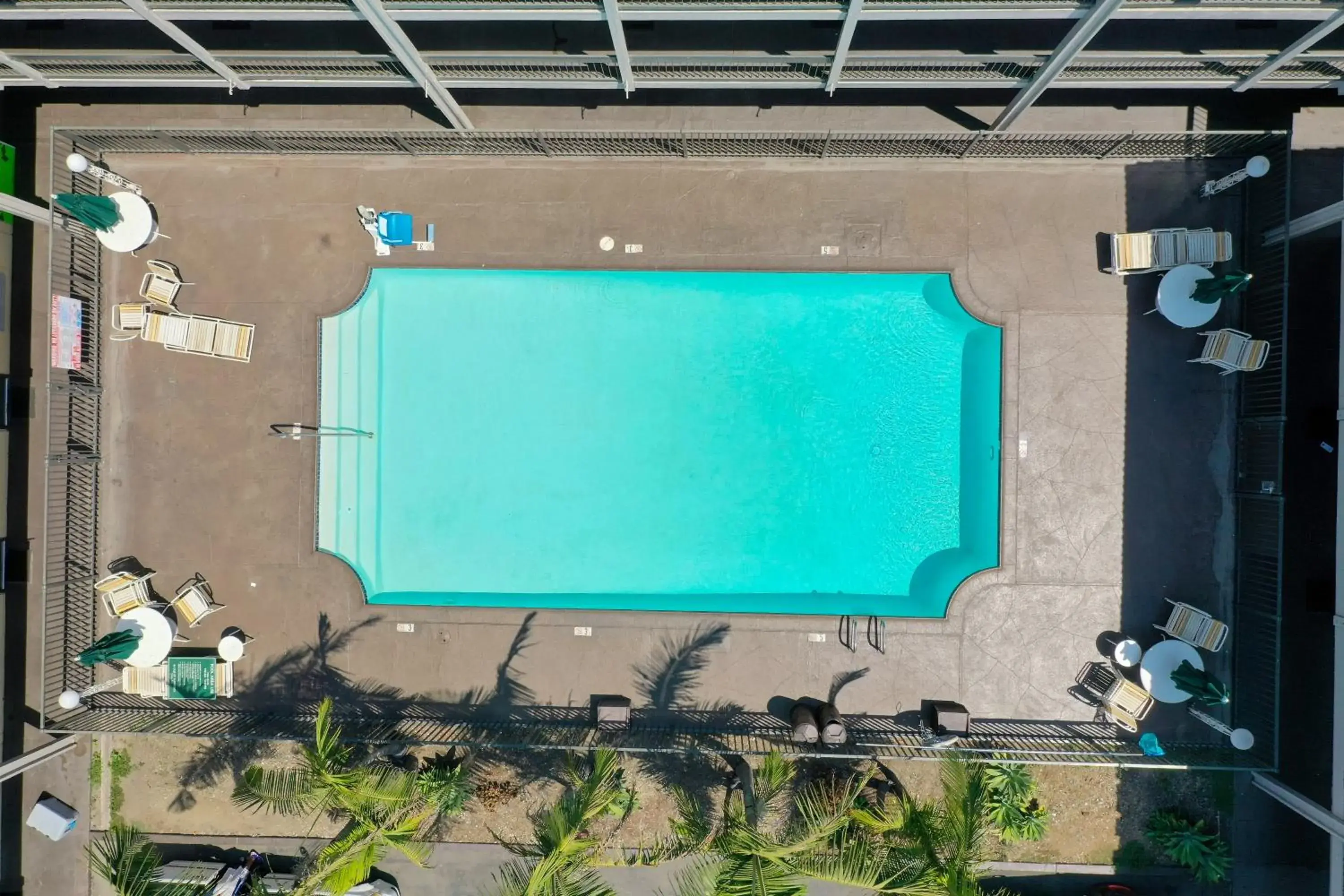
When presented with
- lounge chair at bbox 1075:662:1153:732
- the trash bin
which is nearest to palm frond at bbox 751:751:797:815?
lounge chair at bbox 1075:662:1153:732

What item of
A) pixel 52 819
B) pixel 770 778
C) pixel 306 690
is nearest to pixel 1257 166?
pixel 770 778

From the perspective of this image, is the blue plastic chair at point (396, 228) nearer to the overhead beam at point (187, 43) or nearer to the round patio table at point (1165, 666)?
the overhead beam at point (187, 43)

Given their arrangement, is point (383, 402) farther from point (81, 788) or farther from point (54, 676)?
point (81, 788)

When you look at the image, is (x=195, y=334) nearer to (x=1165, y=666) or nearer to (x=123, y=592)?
(x=123, y=592)

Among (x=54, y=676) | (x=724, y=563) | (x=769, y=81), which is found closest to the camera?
(x=769, y=81)

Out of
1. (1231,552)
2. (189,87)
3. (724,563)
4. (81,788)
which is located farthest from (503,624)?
(1231,552)

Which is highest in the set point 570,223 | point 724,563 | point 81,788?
point 570,223

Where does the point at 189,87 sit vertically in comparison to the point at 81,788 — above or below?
above
